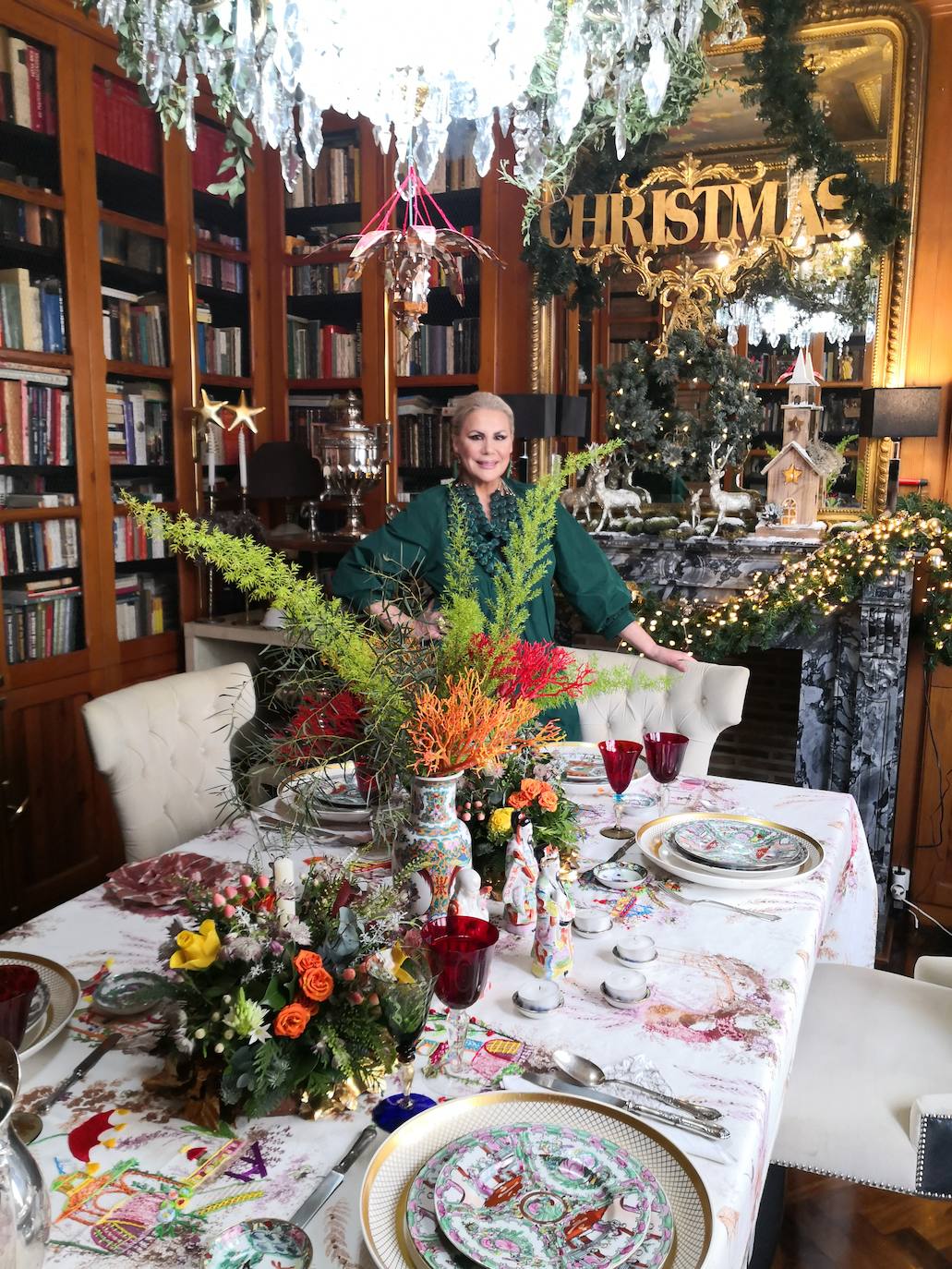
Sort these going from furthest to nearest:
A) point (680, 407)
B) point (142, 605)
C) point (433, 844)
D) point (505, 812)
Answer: point (142, 605) → point (680, 407) → point (505, 812) → point (433, 844)

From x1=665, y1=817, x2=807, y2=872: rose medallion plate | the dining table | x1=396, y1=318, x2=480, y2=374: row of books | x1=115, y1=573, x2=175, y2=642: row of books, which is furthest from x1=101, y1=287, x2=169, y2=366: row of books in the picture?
x1=665, y1=817, x2=807, y2=872: rose medallion plate

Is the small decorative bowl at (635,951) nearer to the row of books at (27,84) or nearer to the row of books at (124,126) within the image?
the row of books at (27,84)

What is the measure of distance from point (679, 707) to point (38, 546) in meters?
2.04

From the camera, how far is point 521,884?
1.33 m

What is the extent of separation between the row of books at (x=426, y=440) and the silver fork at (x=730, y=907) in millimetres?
2619

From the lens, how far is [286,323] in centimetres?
405

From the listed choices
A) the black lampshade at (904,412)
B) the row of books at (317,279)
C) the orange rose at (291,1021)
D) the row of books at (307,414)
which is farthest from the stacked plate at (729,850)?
the row of books at (317,279)

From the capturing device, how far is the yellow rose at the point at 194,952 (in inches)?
38.3

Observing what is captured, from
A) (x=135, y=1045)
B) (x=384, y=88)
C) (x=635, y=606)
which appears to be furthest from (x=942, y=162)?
(x=135, y=1045)

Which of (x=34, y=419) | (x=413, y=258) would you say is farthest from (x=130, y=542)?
(x=413, y=258)

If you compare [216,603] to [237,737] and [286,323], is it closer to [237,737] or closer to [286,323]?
[286,323]

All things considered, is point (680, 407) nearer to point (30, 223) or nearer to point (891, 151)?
point (891, 151)

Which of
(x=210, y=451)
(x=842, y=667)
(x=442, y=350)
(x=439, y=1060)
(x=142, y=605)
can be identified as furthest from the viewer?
(x=442, y=350)

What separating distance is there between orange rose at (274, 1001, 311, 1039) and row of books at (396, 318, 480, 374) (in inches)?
122
